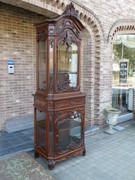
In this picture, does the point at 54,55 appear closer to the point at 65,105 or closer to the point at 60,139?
the point at 65,105

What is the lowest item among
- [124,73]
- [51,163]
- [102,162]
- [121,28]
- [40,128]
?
[102,162]

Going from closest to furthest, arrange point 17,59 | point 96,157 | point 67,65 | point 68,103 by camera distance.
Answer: point 68,103
point 67,65
point 96,157
point 17,59

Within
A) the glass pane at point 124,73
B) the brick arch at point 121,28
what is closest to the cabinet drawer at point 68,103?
the brick arch at point 121,28

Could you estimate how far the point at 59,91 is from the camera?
126 inches

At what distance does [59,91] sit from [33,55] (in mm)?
2442

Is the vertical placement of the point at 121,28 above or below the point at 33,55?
above

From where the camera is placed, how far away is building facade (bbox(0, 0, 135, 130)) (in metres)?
4.69

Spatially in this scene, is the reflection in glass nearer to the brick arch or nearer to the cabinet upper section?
the cabinet upper section

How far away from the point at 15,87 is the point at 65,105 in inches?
87.2

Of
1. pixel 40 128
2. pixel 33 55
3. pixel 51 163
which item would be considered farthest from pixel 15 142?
pixel 33 55

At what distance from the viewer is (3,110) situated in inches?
188

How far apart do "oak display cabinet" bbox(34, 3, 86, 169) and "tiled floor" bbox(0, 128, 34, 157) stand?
45 centimetres

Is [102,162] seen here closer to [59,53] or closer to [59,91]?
[59,91]

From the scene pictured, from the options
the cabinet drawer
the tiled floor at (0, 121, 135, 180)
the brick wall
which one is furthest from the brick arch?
the tiled floor at (0, 121, 135, 180)
